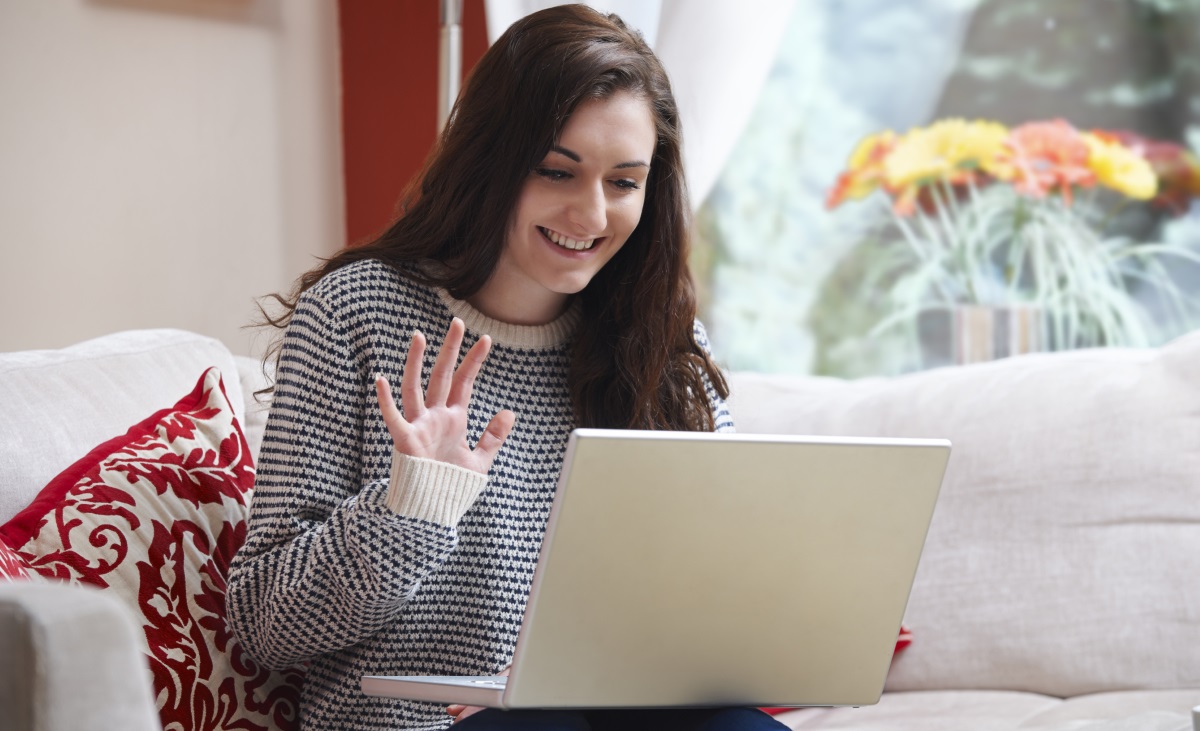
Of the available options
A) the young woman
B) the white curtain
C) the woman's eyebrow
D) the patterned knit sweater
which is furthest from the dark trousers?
the white curtain

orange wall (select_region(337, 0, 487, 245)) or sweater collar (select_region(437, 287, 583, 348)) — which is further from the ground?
orange wall (select_region(337, 0, 487, 245))

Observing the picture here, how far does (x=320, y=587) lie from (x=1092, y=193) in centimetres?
195

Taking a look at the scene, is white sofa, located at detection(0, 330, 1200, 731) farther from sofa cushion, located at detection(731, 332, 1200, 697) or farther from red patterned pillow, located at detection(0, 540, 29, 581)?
red patterned pillow, located at detection(0, 540, 29, 581)

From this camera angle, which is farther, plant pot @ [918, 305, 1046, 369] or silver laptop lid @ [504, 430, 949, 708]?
plant pot @ [918, 305, 1046, 369]

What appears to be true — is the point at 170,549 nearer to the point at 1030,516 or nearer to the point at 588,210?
the point at 588,210

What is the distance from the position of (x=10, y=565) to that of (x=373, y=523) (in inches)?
12.0

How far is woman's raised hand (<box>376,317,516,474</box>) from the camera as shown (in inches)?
43.7

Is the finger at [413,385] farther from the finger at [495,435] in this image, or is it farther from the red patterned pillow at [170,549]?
the red patterned pillow at [170,549]

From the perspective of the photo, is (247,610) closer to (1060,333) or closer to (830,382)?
(830,382)

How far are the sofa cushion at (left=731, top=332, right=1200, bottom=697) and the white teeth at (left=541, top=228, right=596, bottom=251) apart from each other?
0.56 meters

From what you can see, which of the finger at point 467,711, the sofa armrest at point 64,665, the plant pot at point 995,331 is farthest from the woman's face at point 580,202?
the plant pot at point 995,331

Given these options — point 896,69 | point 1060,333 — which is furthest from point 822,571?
point 896,69

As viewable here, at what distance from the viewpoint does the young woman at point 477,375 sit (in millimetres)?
1147

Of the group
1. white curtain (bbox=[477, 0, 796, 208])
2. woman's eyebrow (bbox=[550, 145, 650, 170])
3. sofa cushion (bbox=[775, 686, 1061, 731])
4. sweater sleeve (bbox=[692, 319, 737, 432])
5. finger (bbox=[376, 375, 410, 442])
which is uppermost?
white curtain (bbox=[477, 0, 796, 208])
